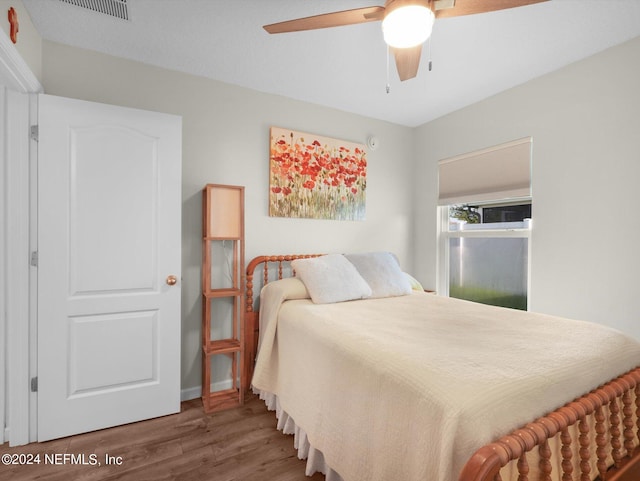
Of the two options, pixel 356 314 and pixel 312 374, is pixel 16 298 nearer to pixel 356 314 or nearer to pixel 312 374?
pixel 312 374

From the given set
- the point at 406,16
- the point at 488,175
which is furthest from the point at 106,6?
the point at 488,175

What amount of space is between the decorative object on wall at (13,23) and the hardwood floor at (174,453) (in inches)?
87.6

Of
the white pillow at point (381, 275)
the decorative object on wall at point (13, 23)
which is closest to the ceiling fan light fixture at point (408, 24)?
the white pillow at point (381, 275)

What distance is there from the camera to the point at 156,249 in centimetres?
226

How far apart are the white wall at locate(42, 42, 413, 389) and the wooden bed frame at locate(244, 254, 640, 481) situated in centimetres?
225

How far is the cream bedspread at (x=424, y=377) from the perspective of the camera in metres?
1.02

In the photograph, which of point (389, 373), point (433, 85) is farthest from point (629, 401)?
point (433, 85)

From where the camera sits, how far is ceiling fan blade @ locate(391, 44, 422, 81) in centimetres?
174

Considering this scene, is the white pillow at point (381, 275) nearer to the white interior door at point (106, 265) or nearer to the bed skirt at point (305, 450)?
the bed skirt at point (305, 450)

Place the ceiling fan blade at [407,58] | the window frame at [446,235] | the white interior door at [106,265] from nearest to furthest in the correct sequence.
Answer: the ceiling fan blade at [407,58]
the white interior door at [106,265]
the window frame at [446,235]

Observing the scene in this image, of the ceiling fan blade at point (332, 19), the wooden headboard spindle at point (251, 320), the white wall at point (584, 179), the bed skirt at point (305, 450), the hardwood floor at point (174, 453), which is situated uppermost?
the ceiling fan blade at point (332, 19)

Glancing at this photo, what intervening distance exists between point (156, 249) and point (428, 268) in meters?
2.71

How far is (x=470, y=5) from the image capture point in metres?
1.42

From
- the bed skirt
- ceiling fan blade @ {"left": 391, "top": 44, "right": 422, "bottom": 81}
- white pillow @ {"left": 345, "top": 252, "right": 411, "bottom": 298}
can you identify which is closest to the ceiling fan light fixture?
ceiling fan blade @ {"left": 391, "top": 44, "right": 422, "bottom": 81}
